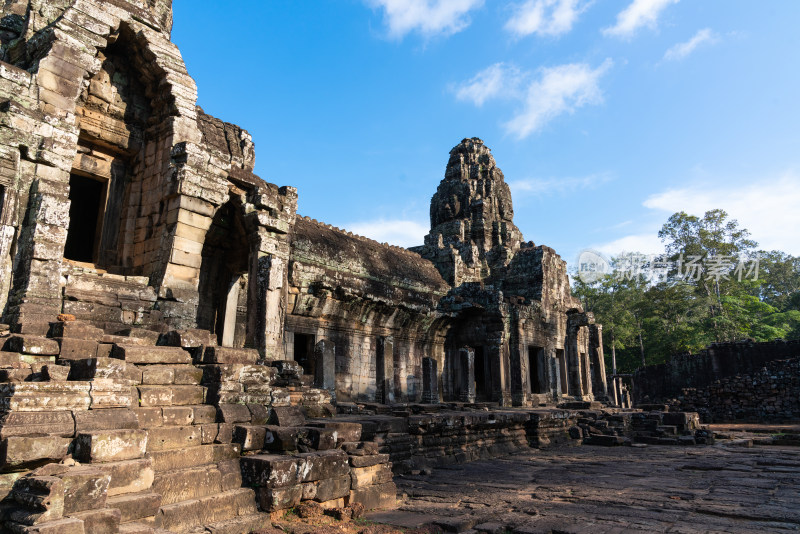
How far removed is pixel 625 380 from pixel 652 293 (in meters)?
6.46

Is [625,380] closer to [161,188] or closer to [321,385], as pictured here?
[321,385]

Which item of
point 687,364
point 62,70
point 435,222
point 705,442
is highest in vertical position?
point 435,222

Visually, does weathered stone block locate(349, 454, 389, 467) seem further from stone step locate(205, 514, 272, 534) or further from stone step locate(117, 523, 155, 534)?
stone step locate(117, 523, 155, 534)

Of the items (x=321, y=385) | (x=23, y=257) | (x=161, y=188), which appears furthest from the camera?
(x=321, y=385)

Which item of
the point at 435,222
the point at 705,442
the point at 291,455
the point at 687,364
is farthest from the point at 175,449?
the point at 687,364

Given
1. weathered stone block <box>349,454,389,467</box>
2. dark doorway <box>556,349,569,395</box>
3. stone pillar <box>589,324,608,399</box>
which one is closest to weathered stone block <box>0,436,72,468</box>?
weathered stone block <box>349,454,389,467</box>

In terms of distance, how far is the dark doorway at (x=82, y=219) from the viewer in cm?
945

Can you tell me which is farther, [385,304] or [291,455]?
[385,304]

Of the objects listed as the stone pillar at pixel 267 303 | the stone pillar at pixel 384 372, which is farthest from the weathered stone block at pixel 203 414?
the stone pillar at pixel 384 372

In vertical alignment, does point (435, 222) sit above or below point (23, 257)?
above

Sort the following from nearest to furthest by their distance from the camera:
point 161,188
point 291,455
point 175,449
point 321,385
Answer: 1. point 175,449
2. point 291,455
3. point 161,188
4. point 321,385

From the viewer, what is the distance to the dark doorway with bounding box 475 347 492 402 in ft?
56.9

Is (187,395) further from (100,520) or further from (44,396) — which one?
(100,520)

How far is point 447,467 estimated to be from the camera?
8547mm
